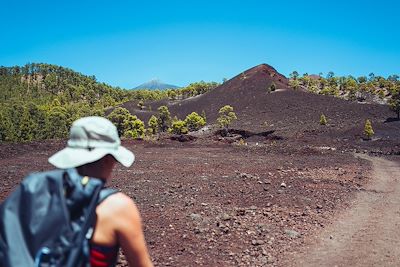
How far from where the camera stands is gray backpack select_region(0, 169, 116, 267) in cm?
184

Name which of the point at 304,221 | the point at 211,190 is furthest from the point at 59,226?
the point at 211,190

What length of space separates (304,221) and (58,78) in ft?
537

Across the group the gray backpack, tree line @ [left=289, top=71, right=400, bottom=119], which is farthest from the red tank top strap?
tree line @ [left=289, top=71, right=400, bottom=119]

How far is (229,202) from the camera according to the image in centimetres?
1012

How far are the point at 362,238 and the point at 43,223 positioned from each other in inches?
292

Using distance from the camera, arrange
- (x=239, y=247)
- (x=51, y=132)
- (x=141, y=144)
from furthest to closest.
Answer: (x=51, y=132)
(x=141, y=144)
(x=239, y=247)

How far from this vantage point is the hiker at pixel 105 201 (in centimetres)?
199

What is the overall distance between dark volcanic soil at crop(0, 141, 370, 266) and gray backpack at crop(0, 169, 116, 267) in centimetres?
450

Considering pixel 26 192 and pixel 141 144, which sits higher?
pixel 26 192

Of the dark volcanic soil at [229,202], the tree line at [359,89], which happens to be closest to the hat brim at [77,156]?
the dark volcanic soil at [229,202]

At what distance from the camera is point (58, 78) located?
158m

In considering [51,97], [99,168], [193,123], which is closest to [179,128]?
[193,123]

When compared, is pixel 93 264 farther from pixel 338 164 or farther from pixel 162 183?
pixel 338 164

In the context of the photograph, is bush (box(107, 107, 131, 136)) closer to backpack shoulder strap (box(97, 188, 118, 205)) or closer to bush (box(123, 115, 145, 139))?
bush (box(123, 115, 145, 139))
